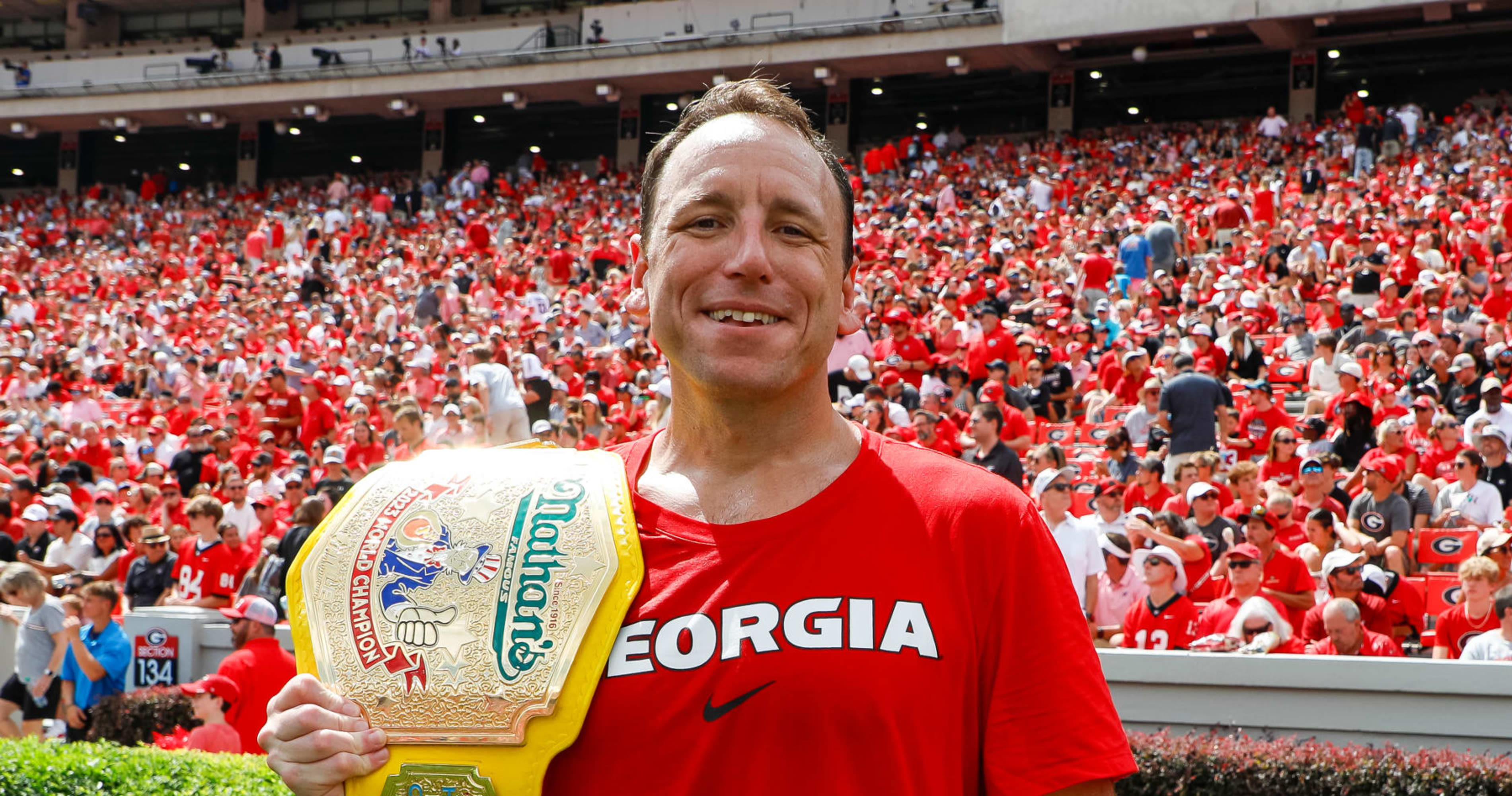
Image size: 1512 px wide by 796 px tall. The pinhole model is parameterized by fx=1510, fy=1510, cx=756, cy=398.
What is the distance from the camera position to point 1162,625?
7.30m

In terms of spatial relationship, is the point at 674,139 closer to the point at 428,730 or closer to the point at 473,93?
the point at 428,730

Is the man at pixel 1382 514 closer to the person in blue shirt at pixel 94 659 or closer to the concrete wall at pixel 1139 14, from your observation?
the person in blue shirt at pixel 94 659

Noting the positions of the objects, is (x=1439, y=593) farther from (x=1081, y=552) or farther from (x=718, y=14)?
(x=718, y=14)

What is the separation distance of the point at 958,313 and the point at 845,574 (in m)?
13.7

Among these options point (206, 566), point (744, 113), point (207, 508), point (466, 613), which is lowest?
point (206, 566)

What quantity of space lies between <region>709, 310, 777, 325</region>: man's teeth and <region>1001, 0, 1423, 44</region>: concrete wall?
84.8 ft

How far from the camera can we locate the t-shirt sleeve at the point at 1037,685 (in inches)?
60.6

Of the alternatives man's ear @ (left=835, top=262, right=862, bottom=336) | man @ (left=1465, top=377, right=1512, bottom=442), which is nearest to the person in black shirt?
man @ (left=1465, top=377, right=1512, bottom=442)

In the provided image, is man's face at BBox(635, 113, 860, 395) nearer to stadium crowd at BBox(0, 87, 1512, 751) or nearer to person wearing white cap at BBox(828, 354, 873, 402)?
stadium crowd at BBox(0, 87, 1512, 751)

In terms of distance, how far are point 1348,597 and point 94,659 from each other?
6922 mm

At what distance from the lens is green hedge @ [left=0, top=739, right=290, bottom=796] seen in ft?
18.8

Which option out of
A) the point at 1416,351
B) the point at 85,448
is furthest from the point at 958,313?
the point at 85,448

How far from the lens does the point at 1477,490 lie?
852 centimetres

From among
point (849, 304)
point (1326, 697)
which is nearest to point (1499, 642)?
Answer: point (1326, 697)
